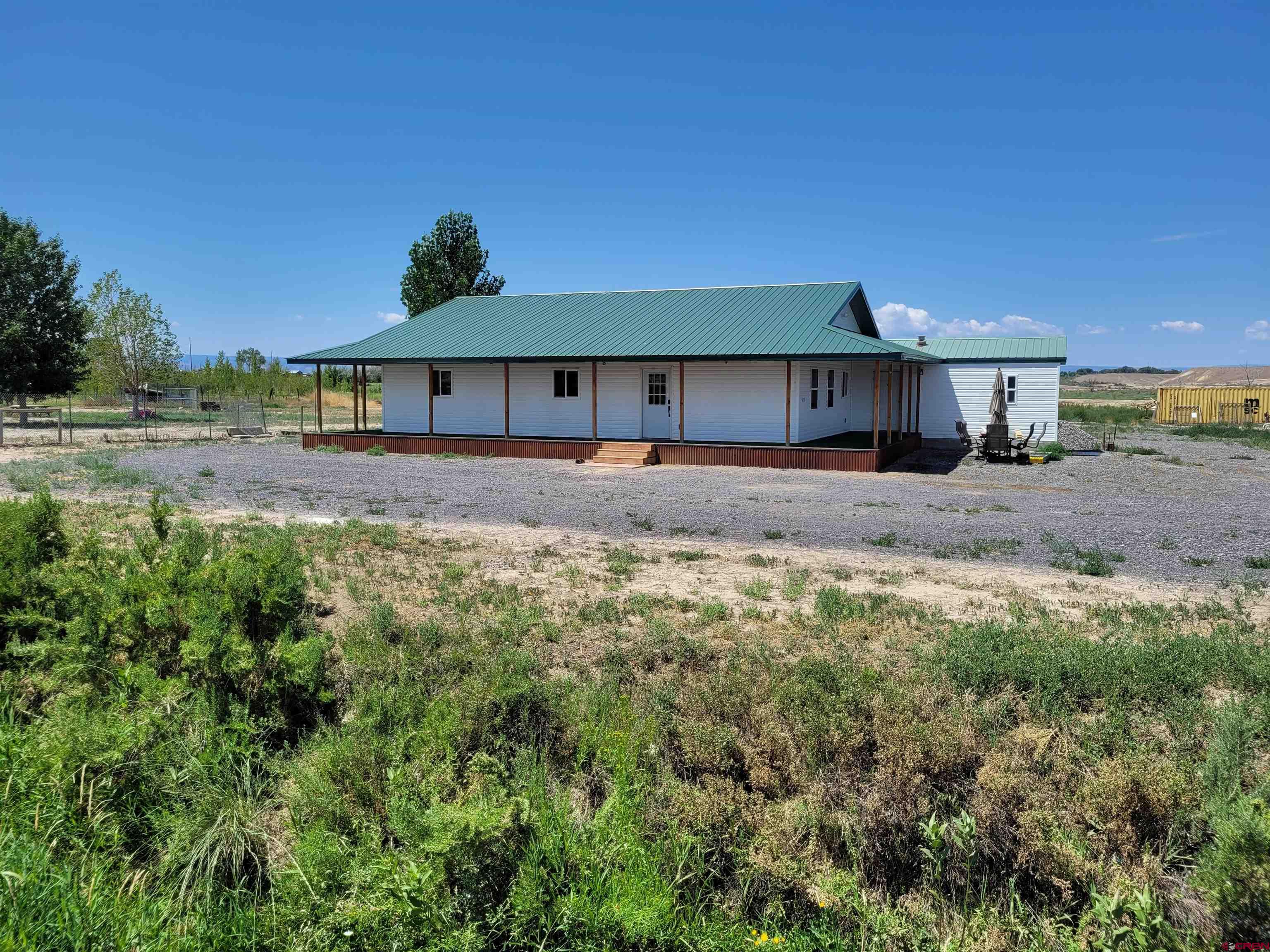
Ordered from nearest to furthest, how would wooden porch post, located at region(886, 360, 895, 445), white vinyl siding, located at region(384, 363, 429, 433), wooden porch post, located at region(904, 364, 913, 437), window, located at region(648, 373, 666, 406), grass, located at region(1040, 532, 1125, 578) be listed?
1. grass, located at region(1040, 532, 1125, 578)
2. wooden porch post, located at region(886, 360, 895, 445)
3. window, located at region(648, 373, 666, 406)
4. white vinyl siding, located at region(384, 363, 429, 433)
5. wooden porch post, located at region(904, 364, 913, 437)

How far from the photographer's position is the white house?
22.2 metres

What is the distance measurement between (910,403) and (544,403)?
12.0 meters

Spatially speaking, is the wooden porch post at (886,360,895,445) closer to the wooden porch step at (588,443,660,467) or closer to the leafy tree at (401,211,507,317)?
the wooden porch step at (588,443,660,467)

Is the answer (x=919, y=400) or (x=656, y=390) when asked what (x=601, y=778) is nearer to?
(x=656, y=390)

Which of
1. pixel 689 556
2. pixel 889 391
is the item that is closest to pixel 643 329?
pixel 889 391

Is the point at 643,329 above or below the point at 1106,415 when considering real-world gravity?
above

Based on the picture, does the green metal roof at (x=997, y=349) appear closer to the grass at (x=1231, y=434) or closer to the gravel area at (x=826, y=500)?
the gravel area at (x=826, y=500)

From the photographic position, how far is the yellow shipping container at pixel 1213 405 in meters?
41.8

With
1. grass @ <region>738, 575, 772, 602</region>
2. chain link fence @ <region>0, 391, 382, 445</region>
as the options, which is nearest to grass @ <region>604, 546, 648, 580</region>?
grass @ <region>738, 575, 772, 602</region>

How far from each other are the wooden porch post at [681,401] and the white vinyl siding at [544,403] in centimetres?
311

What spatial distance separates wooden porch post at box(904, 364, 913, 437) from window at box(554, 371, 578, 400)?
10583 mm

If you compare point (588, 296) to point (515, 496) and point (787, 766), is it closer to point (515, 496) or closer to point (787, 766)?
point (515, 496)

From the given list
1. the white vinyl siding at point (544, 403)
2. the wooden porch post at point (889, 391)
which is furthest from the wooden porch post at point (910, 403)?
the white vinyl siding at point (544, 403)

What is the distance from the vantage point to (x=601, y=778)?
189 inches
